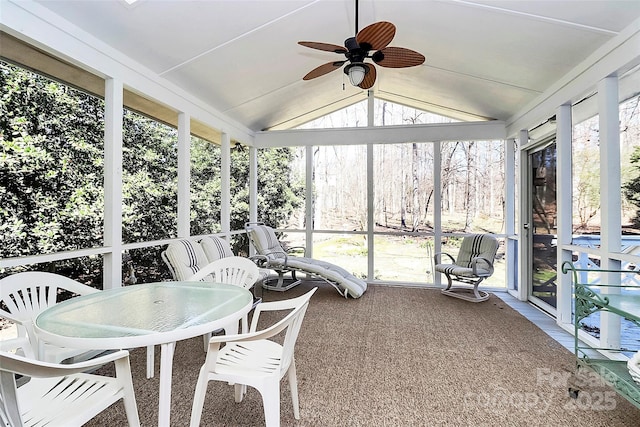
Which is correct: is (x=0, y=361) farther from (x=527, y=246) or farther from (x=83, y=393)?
(x=527, y=246)

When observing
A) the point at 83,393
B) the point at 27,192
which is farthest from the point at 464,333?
the point at 27,192

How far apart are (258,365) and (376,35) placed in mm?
2221

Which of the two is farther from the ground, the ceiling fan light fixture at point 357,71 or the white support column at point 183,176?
the ceiling fan light fixture at point 357,71

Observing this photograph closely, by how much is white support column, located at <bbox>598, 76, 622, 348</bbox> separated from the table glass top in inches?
115

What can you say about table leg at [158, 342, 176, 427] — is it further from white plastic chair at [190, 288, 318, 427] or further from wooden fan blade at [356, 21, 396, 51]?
wooden fan blade at [356, 21, 396, 51]

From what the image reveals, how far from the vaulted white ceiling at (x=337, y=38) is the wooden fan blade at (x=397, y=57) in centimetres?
59

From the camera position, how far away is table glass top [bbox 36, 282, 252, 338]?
1456mm

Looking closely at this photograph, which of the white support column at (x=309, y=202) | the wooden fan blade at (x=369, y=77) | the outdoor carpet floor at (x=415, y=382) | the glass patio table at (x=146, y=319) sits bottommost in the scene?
the outdoor carpet floor at (x=415, y=382)

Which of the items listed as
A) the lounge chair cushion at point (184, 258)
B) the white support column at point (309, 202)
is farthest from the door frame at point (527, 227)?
the lounge chair cushion at point (184, 258)

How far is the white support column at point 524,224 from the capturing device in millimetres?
4539

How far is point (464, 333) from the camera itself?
3271 millimetres

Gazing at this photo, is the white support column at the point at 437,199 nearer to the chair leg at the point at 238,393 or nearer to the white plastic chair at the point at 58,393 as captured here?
the chair leg at the point at 238,393

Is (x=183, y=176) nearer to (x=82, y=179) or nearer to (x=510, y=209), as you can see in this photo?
(x=82, y=179)

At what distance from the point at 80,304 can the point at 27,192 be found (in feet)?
9.37
